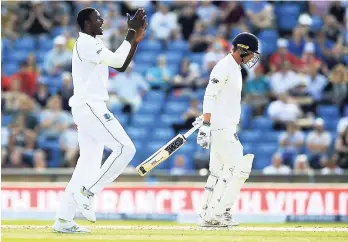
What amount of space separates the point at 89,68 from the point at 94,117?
0.49 metres

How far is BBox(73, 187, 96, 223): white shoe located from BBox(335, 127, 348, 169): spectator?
661 cm

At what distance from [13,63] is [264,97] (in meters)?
4.95

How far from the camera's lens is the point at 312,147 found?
633 inches

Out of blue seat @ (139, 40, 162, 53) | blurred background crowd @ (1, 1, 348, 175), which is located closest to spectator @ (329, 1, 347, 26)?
blurred background crowd @ (1, 1, 348, 175)

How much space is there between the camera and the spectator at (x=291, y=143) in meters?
16.0

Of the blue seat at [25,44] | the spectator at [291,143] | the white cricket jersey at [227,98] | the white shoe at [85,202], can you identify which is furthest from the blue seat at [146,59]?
the white shoe at [85,202]

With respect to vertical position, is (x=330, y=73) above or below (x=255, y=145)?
above

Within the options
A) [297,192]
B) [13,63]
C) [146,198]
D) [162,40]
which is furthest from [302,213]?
[13,63]

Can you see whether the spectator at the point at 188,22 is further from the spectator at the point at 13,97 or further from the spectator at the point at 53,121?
the spectator at the point at 13,97

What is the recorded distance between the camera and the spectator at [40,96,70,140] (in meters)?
17.0

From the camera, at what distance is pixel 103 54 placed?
9859 mm

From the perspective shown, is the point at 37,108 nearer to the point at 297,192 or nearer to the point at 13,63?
the point at 13,63

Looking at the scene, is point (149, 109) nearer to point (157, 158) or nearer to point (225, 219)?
point (225, 219)

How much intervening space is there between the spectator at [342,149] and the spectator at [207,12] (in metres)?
4.16
